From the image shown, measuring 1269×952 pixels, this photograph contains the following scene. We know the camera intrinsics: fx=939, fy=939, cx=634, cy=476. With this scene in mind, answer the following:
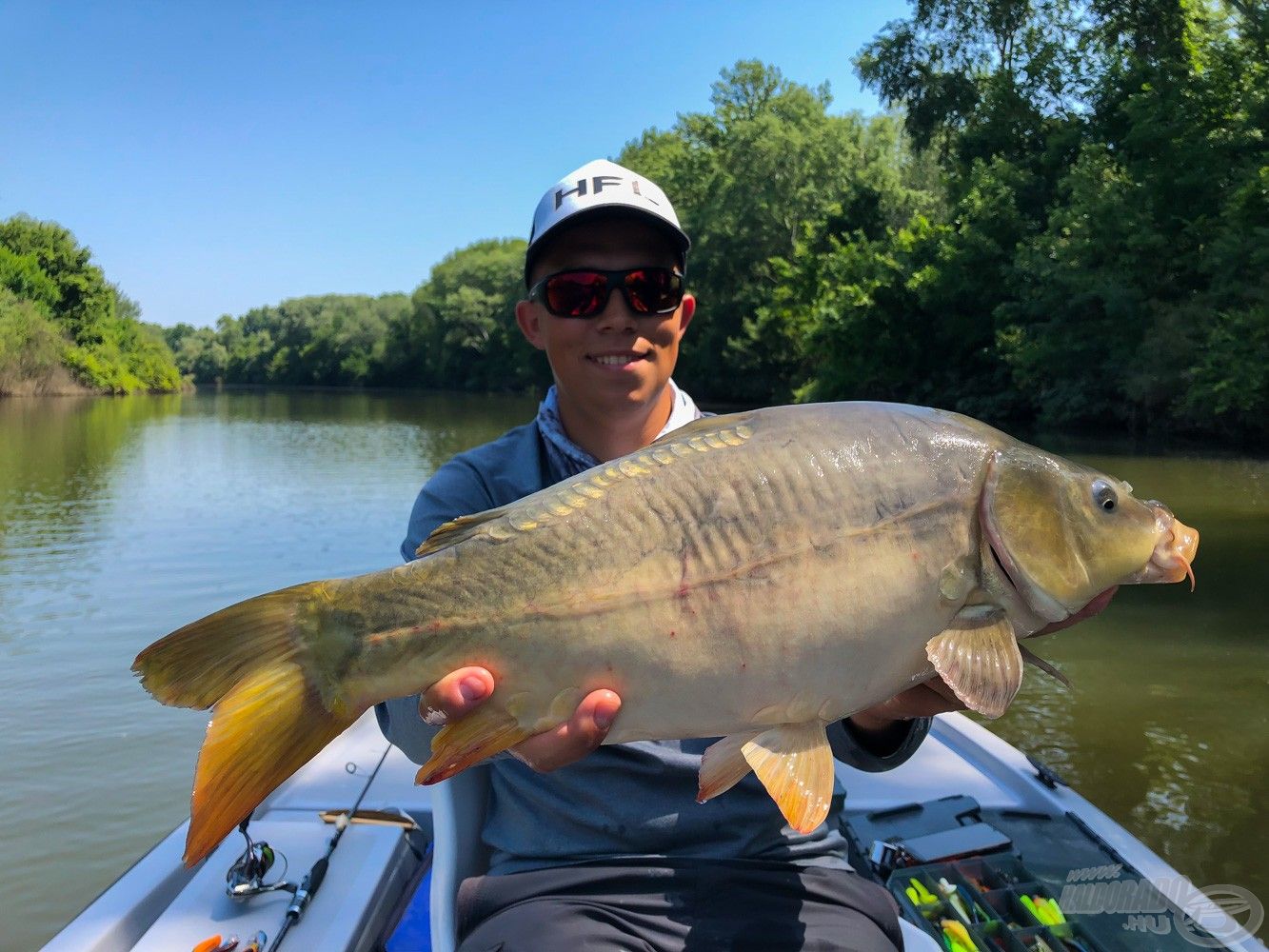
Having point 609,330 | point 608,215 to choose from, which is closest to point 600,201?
point 608,215

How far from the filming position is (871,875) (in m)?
3.10

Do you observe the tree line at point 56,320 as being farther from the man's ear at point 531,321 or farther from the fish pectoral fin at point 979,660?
the fish pectoral fin at point 979,660

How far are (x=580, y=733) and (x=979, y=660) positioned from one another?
27.4 inches

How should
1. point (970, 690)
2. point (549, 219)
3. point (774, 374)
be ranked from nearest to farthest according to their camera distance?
point (970, 690), point (549, 219), point (774, 374)

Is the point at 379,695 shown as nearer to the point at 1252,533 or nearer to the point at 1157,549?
the point at 1157,549

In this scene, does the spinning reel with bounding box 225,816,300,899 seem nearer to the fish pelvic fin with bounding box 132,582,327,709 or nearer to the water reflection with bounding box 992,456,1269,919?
the fish pelvic fin with bounding box 132,582,327,709

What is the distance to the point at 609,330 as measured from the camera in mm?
2449

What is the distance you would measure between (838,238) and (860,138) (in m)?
10.3

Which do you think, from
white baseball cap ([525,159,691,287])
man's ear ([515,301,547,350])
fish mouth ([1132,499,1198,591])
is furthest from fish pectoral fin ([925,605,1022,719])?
man's ear ([515,301,547,350])

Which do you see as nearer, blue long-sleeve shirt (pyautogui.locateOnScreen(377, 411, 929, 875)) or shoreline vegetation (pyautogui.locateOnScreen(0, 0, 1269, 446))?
blue long-sleeve shirt (pyautogui.locateOnScreen(377, 411, 929, 875))

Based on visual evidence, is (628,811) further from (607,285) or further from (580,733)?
(607,285)

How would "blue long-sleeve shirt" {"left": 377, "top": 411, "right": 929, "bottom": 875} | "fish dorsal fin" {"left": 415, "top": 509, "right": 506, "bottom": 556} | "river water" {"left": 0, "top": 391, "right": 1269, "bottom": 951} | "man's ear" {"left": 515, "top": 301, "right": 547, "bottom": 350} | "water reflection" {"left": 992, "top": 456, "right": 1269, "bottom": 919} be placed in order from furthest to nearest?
"river water" {"left": 0, "top": 391, "right": 1269, "bottom": 951}
"water reflection" {"left": 992, "top": 456, "right": 1269, "bottom": 919}
"man's ear" {"left": 515, "top": 301, "right": 547, "bottom": 350}
"blue long-sleeve shirt" {"left": 377, "top": 411, "right": 929, "bottom": 875}
"fish dorsal fin" {"left": 415, "top": 509, "right": 506, "bottom": 556}

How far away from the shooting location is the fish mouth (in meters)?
1.76

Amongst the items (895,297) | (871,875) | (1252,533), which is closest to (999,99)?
(895,297)
